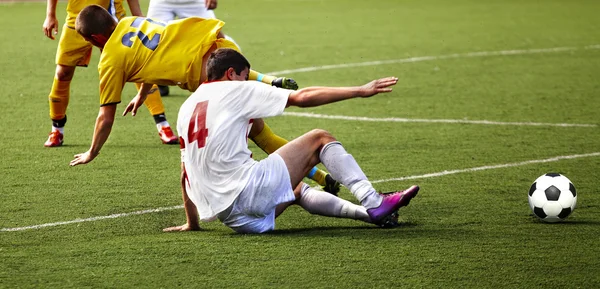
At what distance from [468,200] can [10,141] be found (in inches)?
165

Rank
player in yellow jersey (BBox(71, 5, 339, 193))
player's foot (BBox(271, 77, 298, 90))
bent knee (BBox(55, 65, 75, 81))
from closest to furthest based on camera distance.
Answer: player in yellow jersey (BBox(71, 5, 339, 193)) < player's foot (BBox(271, 77, 298, 90)) < bent knee (BBox(55, 65, 75, 81))

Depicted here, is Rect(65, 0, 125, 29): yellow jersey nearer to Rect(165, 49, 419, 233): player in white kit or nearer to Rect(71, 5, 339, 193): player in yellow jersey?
Rect(71, 5, 339, 193): player in yellow jersey

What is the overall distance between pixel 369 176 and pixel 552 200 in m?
1.71

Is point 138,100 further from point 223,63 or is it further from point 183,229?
point 223,63

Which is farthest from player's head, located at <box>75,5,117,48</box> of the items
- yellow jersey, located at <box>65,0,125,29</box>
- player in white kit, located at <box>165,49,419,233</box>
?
yellow jersey, located at <box>65,0,125,29</box>

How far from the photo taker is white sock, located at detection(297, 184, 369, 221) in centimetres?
600

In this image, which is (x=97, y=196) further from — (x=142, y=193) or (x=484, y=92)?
(x=484, y=92)

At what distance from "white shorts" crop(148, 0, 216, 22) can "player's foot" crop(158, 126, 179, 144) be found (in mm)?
2774

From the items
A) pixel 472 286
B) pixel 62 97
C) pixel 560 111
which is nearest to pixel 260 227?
pixel 472 286

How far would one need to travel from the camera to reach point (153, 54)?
670cm

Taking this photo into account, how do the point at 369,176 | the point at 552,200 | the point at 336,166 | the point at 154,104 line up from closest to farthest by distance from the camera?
the point at 336,166, the point at 552,200, the point at 369,176, the point at 154,104

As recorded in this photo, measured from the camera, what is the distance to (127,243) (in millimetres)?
5699

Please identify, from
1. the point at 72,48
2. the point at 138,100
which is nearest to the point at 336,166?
the point at 138,100

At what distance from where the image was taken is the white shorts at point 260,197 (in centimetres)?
568
